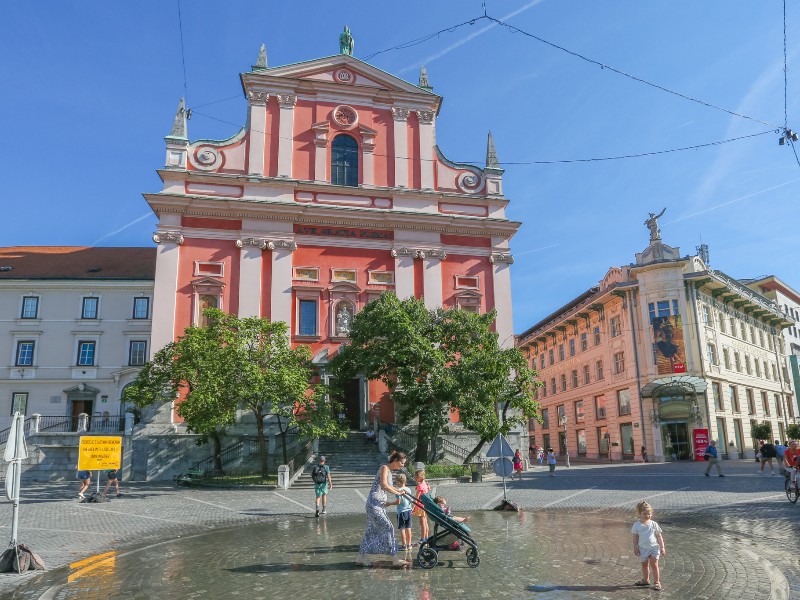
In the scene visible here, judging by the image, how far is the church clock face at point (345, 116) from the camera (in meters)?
33.7

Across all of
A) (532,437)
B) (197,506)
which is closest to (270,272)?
(197,506)

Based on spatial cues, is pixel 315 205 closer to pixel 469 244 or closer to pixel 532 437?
pixel 469 244

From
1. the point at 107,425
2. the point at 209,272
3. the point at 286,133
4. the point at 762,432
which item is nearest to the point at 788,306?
the point at 762,432

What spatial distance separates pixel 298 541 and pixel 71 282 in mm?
34516

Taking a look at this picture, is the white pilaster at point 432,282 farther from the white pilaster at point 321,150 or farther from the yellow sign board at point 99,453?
the yellow sign board at point 99,453

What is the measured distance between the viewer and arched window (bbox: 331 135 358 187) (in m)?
33.5

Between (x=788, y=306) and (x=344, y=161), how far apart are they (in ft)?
169

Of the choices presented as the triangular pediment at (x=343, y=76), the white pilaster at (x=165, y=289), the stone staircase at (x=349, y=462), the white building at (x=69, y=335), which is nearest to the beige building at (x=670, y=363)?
the triangular pediment at (x=343, y=76)

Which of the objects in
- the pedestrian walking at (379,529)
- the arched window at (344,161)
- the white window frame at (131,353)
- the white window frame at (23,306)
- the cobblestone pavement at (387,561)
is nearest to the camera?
the cobblestone pavement at (387,561)

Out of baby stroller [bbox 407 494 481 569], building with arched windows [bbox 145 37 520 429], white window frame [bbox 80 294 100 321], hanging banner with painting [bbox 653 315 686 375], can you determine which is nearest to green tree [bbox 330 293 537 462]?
building with arched windows [bbox 145 37 520 429]

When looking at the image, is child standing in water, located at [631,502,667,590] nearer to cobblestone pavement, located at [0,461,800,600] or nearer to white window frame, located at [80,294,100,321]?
cobblestone pavement, located at [0,461,800,600]

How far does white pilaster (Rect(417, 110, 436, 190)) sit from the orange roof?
19.9 metres

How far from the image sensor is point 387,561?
945cm

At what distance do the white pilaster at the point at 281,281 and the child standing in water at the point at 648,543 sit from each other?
23730mm
